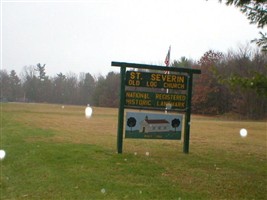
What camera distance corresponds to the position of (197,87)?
71.8m

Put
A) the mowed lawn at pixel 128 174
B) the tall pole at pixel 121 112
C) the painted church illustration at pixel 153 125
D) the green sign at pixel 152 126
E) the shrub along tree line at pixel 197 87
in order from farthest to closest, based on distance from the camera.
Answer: the shrub along tree line at pixel 197 87 < the painted church illustration at pixel 153 125 < the green sign at pixel 152 126 < the tall pole at pixel 121 112 < the mowed lawn at pixel 128 174

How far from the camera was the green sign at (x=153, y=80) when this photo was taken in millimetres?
11547

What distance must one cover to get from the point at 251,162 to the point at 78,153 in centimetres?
482

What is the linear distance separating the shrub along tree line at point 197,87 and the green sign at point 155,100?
215 inches

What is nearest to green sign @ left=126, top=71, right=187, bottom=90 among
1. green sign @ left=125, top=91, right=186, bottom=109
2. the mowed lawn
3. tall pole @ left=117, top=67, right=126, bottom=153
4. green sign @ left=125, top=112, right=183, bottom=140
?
tall pole @ left=117, top=67, right=126, bottom=153

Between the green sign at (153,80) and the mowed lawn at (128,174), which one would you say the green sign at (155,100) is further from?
the mowed lawn at (128,174)

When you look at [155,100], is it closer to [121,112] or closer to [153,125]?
[153,125]

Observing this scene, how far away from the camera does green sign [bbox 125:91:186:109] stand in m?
11.7

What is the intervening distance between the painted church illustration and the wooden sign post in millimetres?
381

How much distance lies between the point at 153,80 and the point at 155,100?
0.60m

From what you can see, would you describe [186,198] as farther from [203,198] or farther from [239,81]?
[239,81]

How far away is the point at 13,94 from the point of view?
12119 centimetres

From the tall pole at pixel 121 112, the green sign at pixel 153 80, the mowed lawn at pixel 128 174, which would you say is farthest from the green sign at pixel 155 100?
the mowed lawn at pixel 128 174

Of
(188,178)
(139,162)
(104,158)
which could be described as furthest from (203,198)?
(104,158)
